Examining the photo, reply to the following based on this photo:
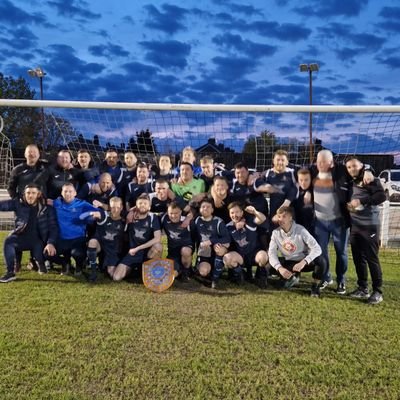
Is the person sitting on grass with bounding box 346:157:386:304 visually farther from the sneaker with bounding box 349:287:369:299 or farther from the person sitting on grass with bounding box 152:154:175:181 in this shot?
the person sitting on grass with bounding box 152:154:175:181

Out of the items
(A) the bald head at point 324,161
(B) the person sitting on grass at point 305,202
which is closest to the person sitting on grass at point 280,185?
(B) the person sitting on grass at point 305,202

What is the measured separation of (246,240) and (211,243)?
0.44 meters

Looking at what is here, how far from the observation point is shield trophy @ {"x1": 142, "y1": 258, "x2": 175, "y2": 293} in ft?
15.9

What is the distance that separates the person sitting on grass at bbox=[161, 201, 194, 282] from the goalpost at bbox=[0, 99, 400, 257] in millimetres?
1490

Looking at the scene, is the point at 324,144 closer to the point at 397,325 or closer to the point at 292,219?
Result: the point at 292,219

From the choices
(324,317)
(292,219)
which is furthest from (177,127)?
(324,317)

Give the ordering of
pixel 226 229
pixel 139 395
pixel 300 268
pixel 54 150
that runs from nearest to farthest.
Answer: pixel 139 395
pixel 300 268
pixel 226 229
pixel 54 150

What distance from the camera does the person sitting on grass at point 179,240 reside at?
524cm

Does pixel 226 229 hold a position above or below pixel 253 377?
above

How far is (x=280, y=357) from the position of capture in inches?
121

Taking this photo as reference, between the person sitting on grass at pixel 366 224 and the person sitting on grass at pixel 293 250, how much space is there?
436mm

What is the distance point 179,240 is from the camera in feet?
17.4

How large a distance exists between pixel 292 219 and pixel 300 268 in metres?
0.57

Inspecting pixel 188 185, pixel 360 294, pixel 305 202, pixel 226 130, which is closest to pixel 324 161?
pixel 305 202
